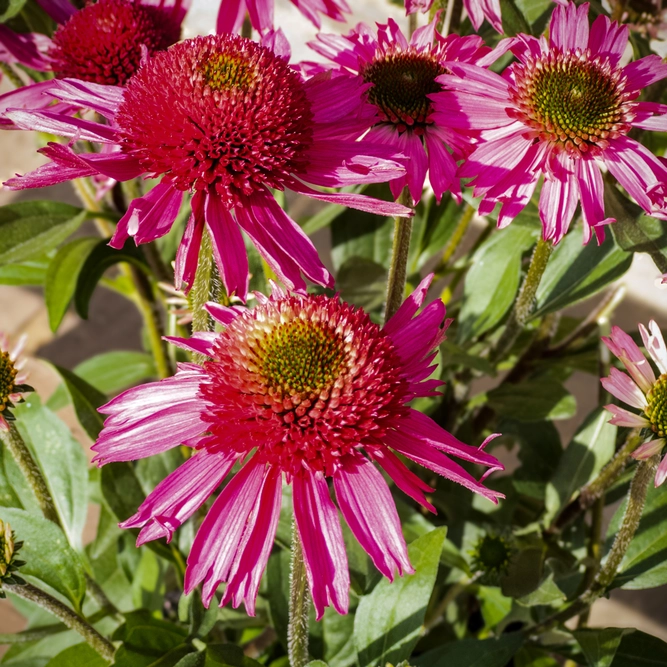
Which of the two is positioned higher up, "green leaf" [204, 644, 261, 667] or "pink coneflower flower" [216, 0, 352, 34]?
"pink coneflower flower" [216, 0, 352, 34]

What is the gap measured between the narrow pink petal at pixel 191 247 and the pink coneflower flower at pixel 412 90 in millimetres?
141

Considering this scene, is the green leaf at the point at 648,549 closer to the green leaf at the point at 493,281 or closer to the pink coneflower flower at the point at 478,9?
the green leaf at the point at 493,281

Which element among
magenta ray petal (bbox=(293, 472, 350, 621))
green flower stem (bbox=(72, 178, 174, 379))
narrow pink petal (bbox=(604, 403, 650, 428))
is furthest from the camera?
green flower stem (bbox=(72, 178, 174, 379))

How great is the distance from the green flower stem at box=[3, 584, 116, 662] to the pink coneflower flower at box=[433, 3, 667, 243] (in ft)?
1.25

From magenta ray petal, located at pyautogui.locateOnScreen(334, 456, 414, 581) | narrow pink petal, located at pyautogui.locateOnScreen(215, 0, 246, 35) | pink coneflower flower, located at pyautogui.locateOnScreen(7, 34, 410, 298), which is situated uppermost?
narrow pink petal, located at pyautogui.locateOnScreen(215, 0, 246, 35)

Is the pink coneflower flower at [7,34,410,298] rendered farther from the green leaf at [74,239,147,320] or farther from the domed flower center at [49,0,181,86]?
the green leaf at [74,239,147,320]

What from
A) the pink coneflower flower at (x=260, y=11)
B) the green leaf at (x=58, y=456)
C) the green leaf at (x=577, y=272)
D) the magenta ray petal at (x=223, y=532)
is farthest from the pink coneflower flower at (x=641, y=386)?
the green leaf at (x=58, y=456)

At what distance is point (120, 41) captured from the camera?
65cm

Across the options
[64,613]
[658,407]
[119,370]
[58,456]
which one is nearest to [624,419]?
[658,407]

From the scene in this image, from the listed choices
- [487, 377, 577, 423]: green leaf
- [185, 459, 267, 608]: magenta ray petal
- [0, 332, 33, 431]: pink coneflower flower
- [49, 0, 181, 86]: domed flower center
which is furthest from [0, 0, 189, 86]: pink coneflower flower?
[487, 377, 577, 423]: green leaf

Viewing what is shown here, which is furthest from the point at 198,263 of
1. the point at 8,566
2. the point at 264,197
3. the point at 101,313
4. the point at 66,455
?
the point at 101,313

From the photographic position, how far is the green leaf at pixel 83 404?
2.31 ft

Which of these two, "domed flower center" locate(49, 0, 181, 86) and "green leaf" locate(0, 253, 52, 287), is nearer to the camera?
"domed flower center" locate(49, 0, 181, 86)

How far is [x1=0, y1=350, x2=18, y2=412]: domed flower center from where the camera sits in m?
0.52
